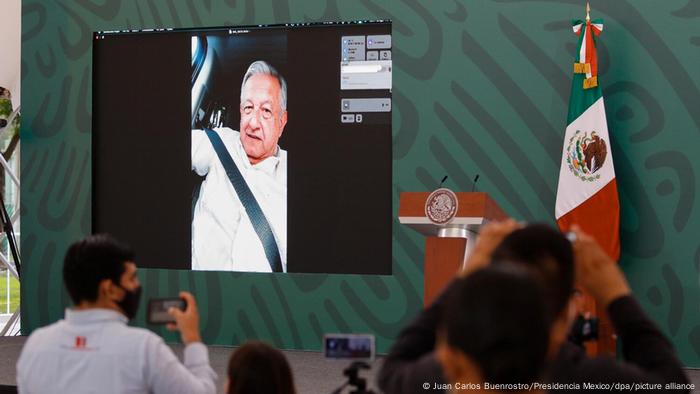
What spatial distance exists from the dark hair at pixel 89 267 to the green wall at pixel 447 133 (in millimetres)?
4485

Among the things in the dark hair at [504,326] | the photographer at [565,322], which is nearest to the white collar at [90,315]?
the photographer at [565,322]

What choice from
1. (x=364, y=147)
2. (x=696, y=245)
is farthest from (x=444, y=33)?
(x=696, y=245)

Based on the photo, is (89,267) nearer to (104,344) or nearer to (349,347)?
(104,344)

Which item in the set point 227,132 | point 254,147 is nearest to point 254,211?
point 254,147

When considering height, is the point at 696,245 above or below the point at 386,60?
below

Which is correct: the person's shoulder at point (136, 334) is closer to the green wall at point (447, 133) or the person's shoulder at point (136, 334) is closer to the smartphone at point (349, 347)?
the smartphone at point (349, 347)

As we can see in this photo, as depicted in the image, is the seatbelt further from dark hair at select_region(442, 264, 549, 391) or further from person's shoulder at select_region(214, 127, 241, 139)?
dark hair at select_region(442, 264, 549, 391)

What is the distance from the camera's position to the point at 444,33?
7.01 m

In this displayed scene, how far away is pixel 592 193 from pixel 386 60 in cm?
170

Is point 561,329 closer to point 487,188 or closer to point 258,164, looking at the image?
point 487,188

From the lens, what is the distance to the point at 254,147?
23.9 feet

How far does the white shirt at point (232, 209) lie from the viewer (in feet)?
23.9

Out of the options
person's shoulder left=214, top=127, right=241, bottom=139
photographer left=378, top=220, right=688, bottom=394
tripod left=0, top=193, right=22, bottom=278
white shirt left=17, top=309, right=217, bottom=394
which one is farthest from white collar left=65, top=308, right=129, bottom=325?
tripod left=0, top=193, right=22, bottom=278

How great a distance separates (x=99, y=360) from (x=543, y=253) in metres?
1.28
